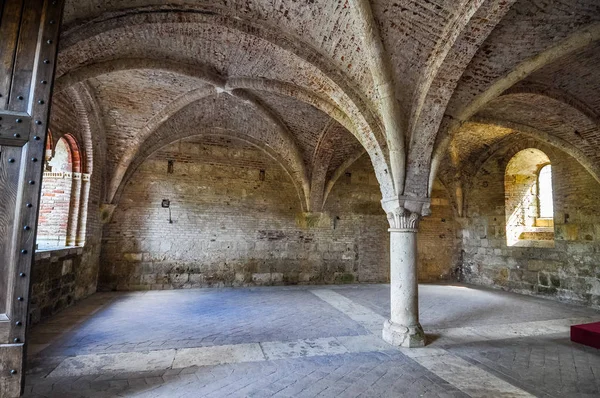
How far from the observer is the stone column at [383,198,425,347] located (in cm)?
406

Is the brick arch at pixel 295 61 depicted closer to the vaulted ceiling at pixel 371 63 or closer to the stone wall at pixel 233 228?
the vaulted ceiling at pixel 371 63

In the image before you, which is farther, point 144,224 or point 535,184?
point 535,184

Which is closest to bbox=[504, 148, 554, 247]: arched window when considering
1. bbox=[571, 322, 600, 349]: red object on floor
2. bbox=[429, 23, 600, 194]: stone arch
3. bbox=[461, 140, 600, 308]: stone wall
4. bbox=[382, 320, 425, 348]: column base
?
bbox=[461, 140, 600, 308]: stone wall

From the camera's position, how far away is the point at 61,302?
Answer: 559 cm

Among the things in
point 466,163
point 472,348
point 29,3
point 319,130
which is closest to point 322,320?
point 472,348

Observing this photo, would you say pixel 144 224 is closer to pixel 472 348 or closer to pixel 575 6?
pixel 472 348

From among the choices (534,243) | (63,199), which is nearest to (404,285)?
(534,243)

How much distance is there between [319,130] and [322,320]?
4.33 m

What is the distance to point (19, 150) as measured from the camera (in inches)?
66.8

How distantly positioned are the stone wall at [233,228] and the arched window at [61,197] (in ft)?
4.32

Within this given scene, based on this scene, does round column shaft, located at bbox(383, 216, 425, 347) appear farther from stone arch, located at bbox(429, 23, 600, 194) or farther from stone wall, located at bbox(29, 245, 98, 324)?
stone wall, located at bbox(29, 245, 98, 324)

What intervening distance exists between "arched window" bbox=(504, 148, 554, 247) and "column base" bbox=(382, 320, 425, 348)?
5.98 metres

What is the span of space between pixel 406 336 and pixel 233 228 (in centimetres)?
549

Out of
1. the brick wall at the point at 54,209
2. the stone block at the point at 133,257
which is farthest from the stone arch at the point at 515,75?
the stone block at the point at 133,257
